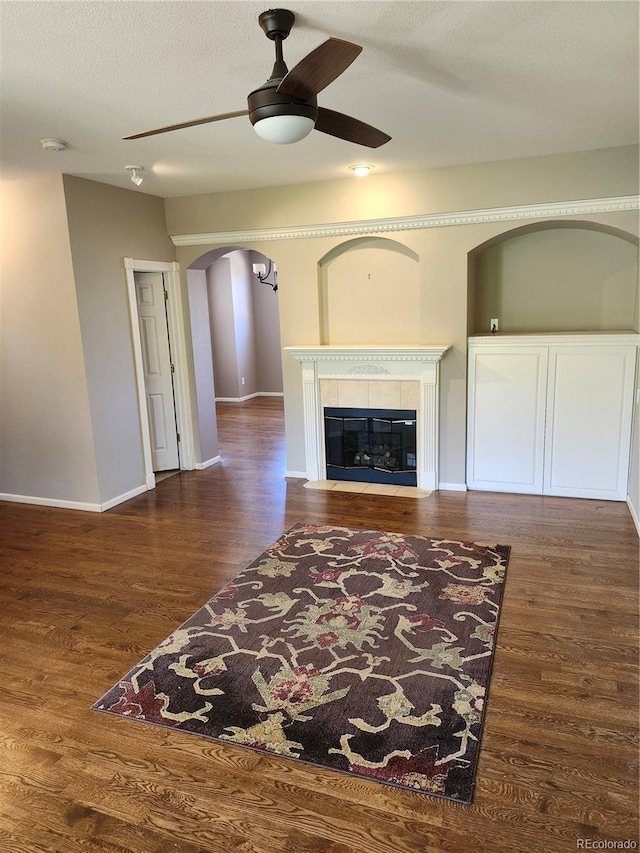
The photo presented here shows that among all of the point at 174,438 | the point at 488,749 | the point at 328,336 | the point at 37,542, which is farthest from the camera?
the point at 174,438

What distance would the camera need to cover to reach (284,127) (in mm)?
2281

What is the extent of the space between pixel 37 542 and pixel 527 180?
467 centimetres

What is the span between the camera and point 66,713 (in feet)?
8.11

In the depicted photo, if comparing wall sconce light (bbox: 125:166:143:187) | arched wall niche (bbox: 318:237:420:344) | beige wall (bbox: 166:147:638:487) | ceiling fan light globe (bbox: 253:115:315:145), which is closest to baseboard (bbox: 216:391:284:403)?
beige wall (bbox: 166:147:638:487)

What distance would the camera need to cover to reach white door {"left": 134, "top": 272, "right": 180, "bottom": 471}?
576 cm

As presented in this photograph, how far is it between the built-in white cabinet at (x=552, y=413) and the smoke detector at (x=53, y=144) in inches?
132

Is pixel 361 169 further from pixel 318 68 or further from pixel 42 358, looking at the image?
pixel 42 358

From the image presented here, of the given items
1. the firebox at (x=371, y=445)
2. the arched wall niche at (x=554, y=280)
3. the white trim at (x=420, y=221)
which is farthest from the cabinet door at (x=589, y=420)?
the firebox at (x=371, y=445)

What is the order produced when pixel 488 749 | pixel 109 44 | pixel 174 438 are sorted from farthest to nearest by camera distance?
pixel 174 438, pixel 109 44, pixel 488 749

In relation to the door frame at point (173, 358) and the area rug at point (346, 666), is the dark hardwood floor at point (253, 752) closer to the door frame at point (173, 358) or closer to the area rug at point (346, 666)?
the area rug at point (346, 666)

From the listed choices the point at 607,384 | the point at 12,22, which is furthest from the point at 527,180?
the point at 12,22

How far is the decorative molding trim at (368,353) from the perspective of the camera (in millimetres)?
4961

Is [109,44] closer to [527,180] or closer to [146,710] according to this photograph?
[146,710]

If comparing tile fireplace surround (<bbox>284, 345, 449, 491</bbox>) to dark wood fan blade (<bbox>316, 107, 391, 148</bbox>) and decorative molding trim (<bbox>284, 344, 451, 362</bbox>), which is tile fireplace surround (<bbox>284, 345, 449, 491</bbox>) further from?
dark wood fan blade (<bbox>316, 107, 391, 148</bbox>)
